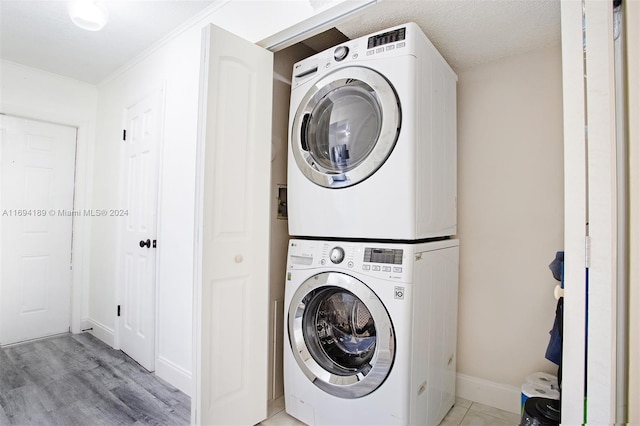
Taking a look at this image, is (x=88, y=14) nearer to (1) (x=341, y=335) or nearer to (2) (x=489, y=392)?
(1) (x=341, y=335)

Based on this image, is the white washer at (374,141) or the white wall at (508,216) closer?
the white washer at (374,141)

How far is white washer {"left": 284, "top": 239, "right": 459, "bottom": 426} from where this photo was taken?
1.40 metres

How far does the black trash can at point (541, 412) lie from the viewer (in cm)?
128

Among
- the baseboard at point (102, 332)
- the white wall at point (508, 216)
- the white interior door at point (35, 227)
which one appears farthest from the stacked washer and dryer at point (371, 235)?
the white interior door at point (35, 227)

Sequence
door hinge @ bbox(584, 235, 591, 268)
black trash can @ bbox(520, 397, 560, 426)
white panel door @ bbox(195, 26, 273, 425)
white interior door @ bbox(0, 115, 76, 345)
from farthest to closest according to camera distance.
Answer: white interior door @ bbox(0, 115, 76, 345)
white panel door @ bbox(195, 26, 273, 425)
black trash can @ bbox(520, 397, 560, 426)
door hinge @ bbox(584, 235, 591, 268)

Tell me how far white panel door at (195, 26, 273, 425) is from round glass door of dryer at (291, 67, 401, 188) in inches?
9.1

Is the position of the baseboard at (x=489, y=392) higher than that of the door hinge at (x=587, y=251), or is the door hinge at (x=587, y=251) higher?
the door hinge at (x=587, y=251)

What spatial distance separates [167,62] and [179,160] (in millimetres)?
820

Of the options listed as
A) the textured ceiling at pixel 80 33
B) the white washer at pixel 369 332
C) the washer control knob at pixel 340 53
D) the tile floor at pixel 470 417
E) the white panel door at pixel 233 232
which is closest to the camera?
the white washer at pixel 369 332

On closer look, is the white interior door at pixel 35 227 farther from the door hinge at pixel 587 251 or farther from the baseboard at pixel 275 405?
the door hinge at pixel 587 251

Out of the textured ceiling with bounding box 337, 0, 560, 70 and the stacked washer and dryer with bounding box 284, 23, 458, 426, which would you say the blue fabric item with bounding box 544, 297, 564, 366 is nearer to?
the stacked washer and dryer with bounding box 284, 23, 458, 426

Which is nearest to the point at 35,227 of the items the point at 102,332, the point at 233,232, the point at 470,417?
the point at 102,332

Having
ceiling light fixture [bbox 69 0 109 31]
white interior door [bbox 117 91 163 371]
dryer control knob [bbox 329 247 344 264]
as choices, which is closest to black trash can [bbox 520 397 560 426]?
dryer control knob [bbox 329 247 344 264]

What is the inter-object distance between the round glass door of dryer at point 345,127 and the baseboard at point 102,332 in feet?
8.29
